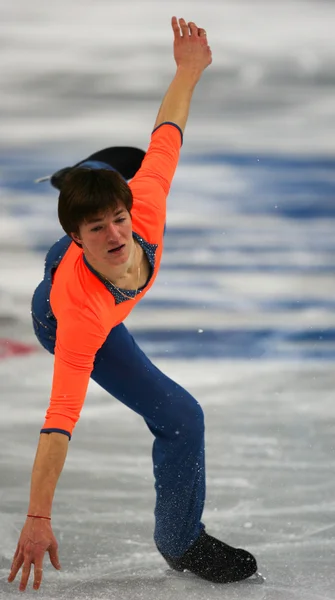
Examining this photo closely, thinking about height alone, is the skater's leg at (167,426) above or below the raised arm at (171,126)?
below

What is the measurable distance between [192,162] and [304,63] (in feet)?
2.26

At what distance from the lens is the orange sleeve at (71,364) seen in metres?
1.71

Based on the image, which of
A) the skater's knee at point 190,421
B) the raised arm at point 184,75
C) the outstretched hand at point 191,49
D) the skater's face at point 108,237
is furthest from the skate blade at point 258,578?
the outstretched hand at point 191,49

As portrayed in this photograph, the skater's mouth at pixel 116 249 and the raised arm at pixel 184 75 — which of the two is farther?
the raised arm at pixel 184 75

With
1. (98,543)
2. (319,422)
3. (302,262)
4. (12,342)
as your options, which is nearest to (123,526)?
(98,543)

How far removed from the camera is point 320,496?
2.56 meters

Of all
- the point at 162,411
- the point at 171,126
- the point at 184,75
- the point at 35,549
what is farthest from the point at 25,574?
the point at 184,75

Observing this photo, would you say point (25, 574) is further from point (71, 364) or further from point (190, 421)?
point (190, 421)

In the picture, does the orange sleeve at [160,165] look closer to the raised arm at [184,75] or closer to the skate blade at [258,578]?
the raised arm at [184,75]

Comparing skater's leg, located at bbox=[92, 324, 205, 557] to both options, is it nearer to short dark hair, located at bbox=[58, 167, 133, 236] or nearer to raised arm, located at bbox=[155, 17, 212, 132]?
short dark hair, located at bbox=[58, 167, 133, 236]

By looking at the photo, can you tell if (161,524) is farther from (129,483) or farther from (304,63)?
(304,63)

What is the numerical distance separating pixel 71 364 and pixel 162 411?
34 cm

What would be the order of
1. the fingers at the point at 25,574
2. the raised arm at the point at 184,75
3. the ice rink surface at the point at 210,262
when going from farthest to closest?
the ice rink surface at the point at 210,262 → the raised arm at the point at 184,75 → the fingers at the point at 25,574

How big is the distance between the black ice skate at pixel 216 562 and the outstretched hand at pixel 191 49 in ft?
3.59
